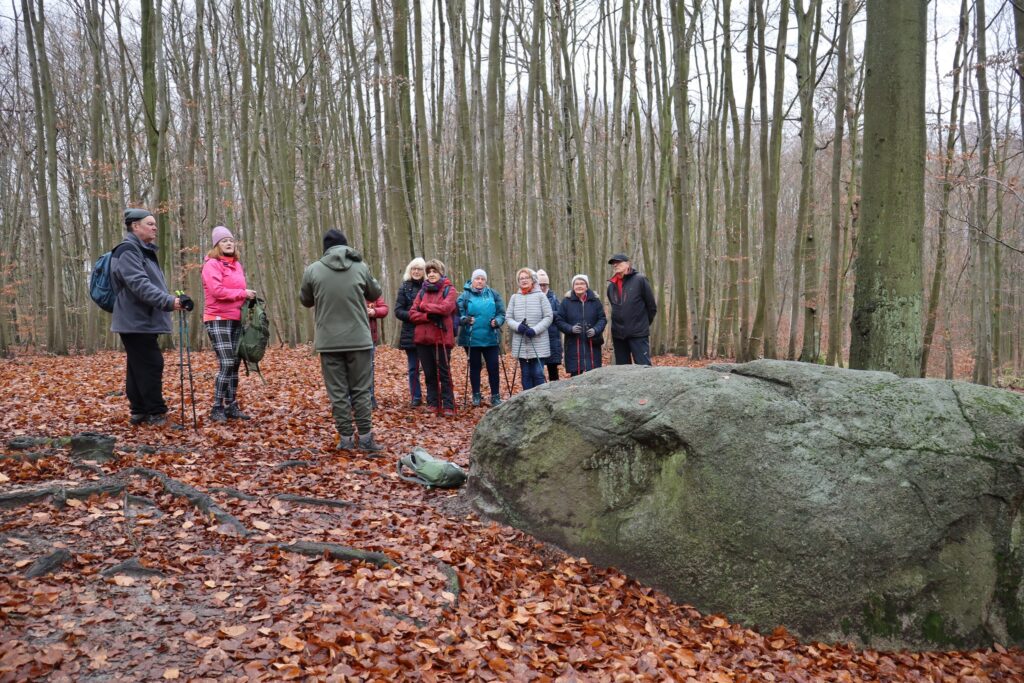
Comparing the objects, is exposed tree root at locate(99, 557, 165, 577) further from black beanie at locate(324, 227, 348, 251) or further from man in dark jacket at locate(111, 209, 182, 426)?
black beanie at locate(324, 227, 348, 251)

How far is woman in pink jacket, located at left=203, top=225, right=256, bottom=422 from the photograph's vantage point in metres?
6.51

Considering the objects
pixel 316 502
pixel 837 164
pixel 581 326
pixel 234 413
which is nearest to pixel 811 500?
pixel 316 502

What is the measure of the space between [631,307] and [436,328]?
2636 mm

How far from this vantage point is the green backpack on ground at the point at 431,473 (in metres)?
5.42

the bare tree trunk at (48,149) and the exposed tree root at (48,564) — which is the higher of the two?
the bare tree trunk at (48,149)

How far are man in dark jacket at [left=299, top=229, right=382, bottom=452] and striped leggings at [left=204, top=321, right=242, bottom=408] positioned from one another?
119cm

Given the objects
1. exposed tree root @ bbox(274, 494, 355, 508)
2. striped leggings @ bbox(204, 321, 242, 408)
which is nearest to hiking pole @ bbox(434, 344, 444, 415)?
striped leggings @ bbox(204, 321, 242, 408)

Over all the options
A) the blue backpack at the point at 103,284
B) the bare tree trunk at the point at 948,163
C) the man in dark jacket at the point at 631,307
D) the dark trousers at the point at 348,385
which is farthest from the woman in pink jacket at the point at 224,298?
the bare tree trunk at the point at 948,163

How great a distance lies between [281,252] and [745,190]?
1493 cm

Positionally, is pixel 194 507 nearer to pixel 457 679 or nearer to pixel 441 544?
pixel 441 544

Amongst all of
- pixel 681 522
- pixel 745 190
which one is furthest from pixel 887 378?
pixel 745 190

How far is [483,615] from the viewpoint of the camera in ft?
11.8

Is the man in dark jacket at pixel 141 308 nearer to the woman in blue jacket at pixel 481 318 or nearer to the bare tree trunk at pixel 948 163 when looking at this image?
the woman in blue jacket at pixel 481 318

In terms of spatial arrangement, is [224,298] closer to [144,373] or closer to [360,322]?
[144,373]
